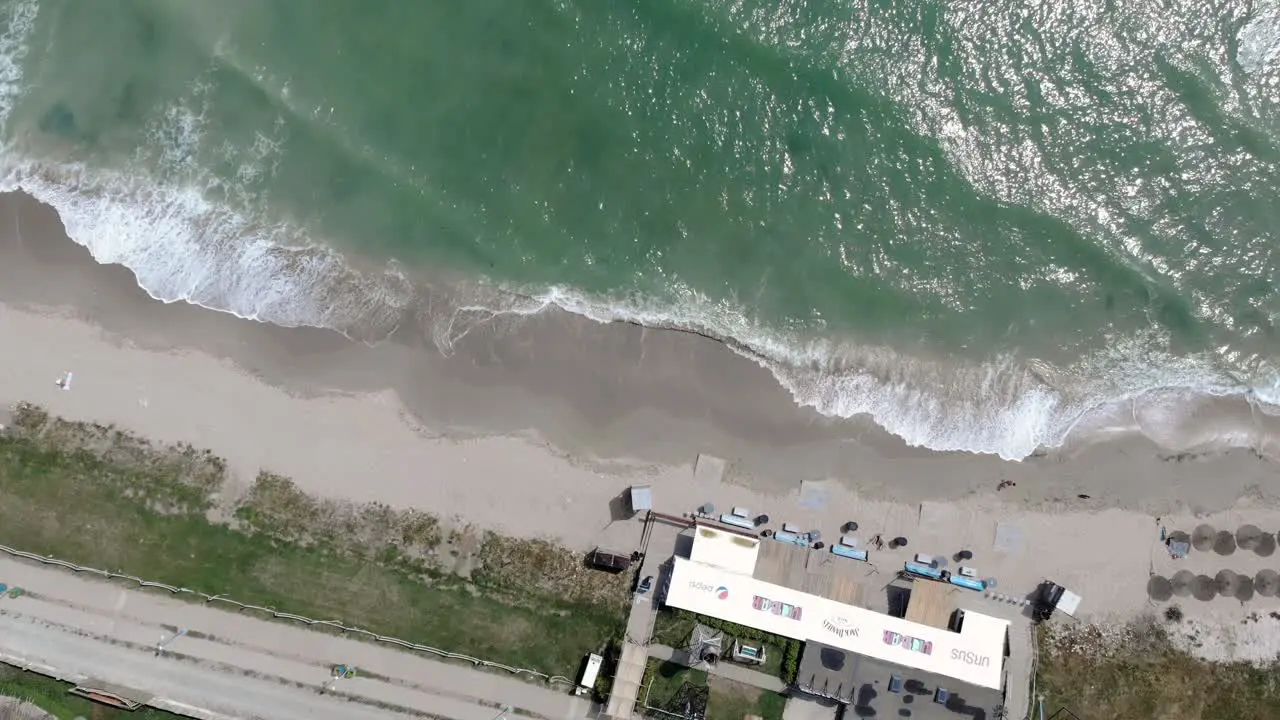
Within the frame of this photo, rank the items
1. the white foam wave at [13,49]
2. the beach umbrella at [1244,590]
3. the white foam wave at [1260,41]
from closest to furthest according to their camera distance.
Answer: the beach umbrella at [1244,590]
the white foam wave at [1260,41]
the white foam wave at [13,49]

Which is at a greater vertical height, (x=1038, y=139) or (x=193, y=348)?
(x=1038, y=139)

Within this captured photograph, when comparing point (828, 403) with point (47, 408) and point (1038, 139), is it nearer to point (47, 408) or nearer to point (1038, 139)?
point (1038, 139)

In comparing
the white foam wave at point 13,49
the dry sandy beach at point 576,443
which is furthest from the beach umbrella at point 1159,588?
the white foam wave at point 13,49

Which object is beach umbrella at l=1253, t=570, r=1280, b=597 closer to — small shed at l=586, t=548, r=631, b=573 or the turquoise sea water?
the turquoise sea water

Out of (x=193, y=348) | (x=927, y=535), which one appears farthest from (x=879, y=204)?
(x=193, y=348)

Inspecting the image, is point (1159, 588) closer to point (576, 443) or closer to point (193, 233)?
point (576, 443)

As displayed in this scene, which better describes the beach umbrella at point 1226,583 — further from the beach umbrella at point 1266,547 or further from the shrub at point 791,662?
the shrub at point 791,662

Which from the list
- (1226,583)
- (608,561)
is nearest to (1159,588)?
(1226,583)
